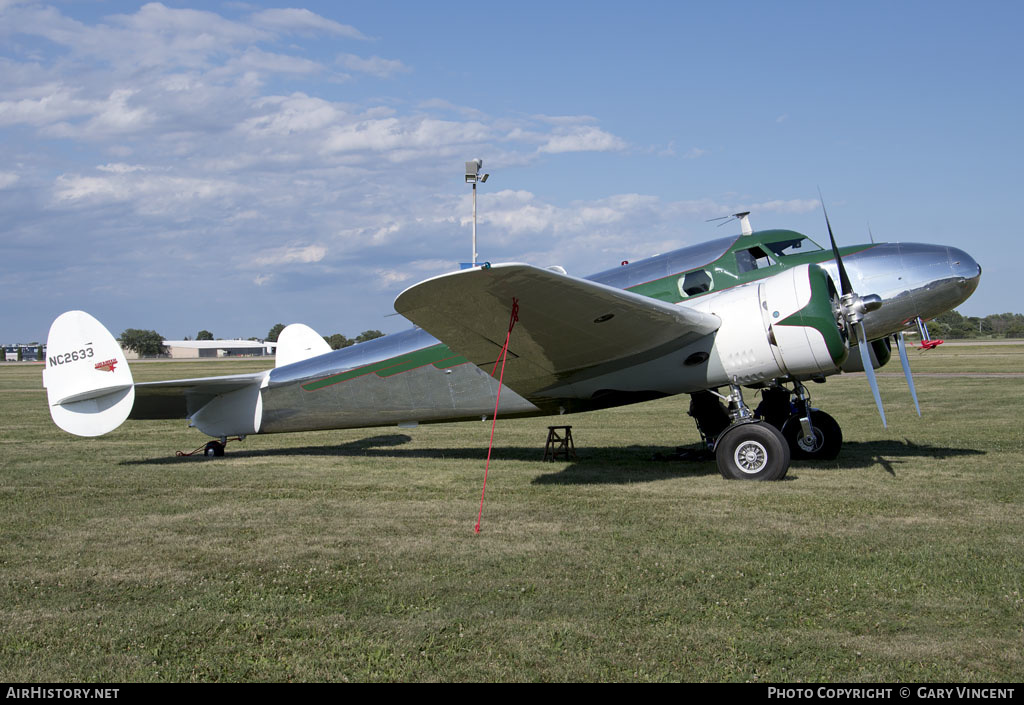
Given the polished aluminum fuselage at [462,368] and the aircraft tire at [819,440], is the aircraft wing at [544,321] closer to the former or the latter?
the polished aluminum fuselage at [462,368]

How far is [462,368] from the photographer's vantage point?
33.9 ft

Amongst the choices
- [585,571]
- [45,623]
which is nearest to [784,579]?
[585,571]

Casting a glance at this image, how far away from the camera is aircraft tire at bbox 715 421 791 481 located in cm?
839

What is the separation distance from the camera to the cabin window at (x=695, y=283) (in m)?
9.60

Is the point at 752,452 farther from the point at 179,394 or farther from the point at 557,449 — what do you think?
the point at 179,394

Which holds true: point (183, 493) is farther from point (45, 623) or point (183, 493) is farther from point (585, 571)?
point (585, 571)

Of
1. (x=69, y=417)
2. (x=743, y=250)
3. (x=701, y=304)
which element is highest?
(x=743, y=250)

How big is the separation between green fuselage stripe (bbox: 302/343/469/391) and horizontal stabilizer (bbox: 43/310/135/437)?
8.63 feet

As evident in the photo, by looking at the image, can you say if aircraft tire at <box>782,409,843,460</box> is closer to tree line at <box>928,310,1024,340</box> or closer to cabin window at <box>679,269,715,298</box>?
cabin window at <box>679,269,715,298</box>

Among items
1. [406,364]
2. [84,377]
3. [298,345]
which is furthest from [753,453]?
[84,377]

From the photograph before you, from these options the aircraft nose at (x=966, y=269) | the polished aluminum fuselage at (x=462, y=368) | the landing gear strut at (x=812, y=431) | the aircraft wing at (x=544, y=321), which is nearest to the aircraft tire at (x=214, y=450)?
the polished aluminum fuselage at (x=462, y=368)

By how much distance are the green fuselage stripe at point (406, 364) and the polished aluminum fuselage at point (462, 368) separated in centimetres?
1

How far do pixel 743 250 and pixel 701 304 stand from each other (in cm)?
111
